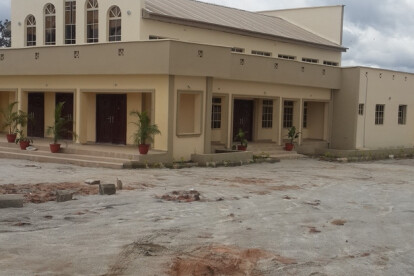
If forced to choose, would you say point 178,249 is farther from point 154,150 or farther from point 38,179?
point 154,150

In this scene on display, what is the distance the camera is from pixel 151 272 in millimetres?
6801

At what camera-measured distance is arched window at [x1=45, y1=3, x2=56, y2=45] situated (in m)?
25.3

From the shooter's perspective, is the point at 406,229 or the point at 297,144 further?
the point at 297,144

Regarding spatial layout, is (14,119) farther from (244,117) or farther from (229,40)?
(244,117)

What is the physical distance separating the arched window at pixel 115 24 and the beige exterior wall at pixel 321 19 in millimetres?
16181

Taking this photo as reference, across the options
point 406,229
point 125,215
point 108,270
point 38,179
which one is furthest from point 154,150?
point 108,270

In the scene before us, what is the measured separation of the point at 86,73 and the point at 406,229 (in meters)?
14.1

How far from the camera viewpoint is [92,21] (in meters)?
24.0

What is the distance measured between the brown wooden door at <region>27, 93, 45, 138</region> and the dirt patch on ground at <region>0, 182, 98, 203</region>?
11.5 m

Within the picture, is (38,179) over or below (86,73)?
below

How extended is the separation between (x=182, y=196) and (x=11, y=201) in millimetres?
3785

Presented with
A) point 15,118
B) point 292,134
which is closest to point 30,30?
point 15,118

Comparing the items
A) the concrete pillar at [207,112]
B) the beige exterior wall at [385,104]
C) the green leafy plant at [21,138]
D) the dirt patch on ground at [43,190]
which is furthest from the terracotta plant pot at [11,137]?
the beige exterior wall at [385,104]

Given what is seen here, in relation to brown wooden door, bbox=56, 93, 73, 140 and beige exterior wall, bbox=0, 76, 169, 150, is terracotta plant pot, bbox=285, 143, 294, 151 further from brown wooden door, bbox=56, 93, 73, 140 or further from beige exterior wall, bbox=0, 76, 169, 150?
brown wooden door, bbox=56, 93, 73, 140
